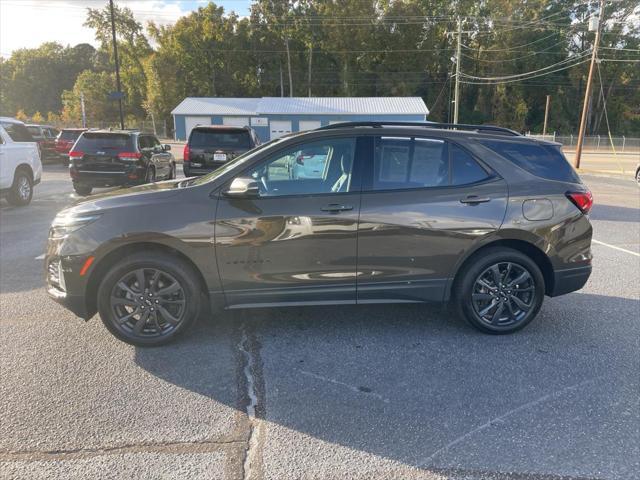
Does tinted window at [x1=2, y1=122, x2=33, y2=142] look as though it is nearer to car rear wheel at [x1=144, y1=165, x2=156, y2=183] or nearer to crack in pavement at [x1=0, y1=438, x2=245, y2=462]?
car rear wheel at [x1=144, y1=165, x2=156, y2=183]

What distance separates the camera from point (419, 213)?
4.12 meters

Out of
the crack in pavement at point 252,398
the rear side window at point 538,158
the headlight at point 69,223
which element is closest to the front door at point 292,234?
the crack in pavement at point 252,398

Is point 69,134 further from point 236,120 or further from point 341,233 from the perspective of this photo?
point 236,120

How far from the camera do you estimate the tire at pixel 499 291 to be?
4309 millimetres

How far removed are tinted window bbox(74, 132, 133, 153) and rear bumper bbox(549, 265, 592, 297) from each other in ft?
34.7

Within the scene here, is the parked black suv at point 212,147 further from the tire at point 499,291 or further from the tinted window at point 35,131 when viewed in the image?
the tinted window at point 35,131

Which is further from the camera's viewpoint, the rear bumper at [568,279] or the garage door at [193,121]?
the garage door at [193,121]

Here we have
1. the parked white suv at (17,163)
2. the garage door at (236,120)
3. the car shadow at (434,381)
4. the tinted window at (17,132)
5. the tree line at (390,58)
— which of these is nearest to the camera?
the car shadow at (434,381)

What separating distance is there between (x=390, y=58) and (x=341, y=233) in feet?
211

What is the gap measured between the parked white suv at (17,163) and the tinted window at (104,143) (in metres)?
1.08

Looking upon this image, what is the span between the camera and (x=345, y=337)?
4.31 meters

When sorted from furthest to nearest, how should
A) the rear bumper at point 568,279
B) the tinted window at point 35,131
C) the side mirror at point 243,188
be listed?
the tinted window at point 35,131
the rear bumper at point 568,279
the side mirror at point 243,188

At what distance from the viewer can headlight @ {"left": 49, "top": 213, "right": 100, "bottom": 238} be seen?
155 inches

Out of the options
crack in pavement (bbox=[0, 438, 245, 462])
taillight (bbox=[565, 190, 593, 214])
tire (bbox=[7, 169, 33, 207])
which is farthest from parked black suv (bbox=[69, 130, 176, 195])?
taillight (bbox=[565, 190, 593, 214])
